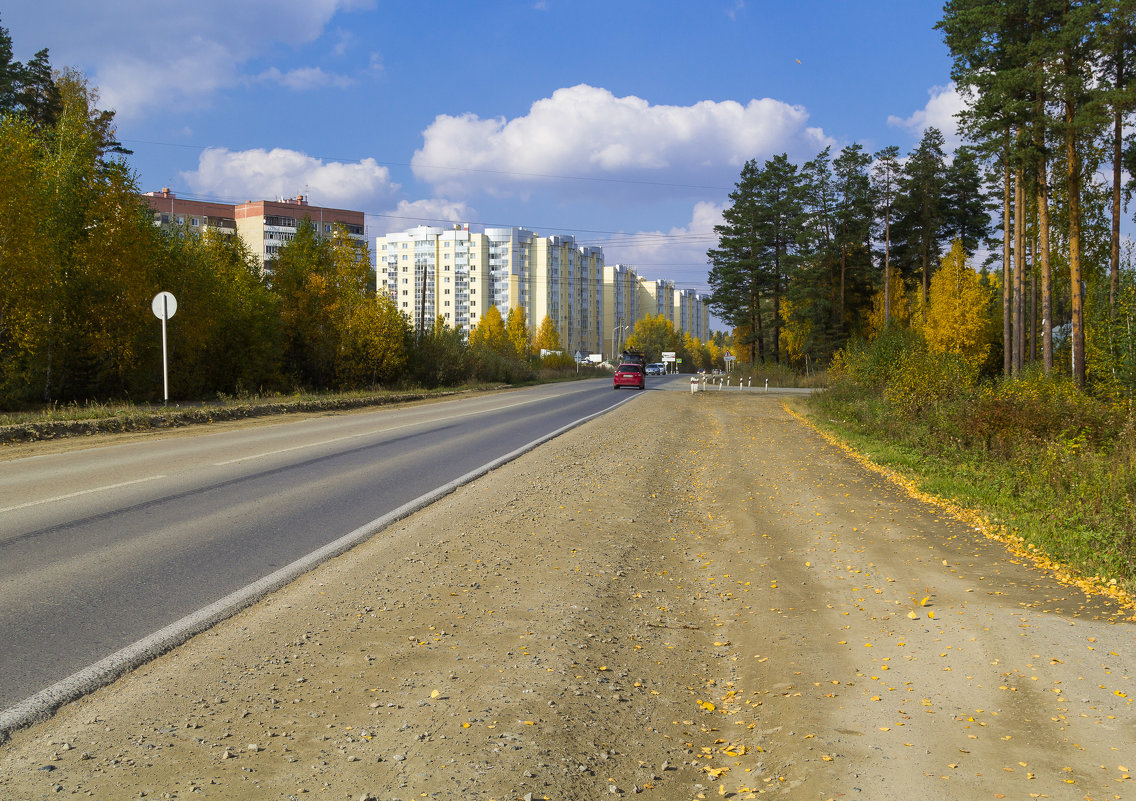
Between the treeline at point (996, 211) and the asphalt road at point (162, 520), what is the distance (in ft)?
48.1

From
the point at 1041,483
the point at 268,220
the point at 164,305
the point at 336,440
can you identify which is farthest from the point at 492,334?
the point at 1041,483

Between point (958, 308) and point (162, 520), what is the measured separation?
164 ft

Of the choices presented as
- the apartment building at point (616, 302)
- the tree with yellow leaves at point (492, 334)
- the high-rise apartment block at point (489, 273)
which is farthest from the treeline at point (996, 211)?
the apartment building at point (616, 302)

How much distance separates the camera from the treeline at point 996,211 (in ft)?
78.7

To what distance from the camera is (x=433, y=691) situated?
13.7 ft

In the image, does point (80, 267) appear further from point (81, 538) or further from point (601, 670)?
point (601, 670)

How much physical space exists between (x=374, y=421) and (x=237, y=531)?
14551 millimetres

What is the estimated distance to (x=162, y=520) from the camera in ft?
26.6

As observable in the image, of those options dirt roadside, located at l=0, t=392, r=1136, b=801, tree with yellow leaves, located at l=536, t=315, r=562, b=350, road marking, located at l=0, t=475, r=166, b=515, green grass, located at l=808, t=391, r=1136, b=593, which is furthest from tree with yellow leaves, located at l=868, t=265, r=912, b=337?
tree with yellow leaves, located at l=536, t=315, r=562, b=350

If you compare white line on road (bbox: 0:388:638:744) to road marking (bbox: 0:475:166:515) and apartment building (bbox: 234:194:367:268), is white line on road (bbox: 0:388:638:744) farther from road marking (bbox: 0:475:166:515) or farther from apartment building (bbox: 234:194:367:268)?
apartment building (bbox: 234:194:367:268)

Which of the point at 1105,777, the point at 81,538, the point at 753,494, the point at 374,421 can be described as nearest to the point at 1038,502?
the point at 753,494

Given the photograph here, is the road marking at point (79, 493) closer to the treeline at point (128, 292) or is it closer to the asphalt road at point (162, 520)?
the asphalt road at point (162, 520)

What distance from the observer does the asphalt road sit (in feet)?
16.4

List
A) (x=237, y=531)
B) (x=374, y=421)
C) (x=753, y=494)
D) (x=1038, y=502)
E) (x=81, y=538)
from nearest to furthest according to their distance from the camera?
(x=81, y=538), (x=237, y=531), (x=1038, y=502), (x=753, y=494), (x=374, y=421)
